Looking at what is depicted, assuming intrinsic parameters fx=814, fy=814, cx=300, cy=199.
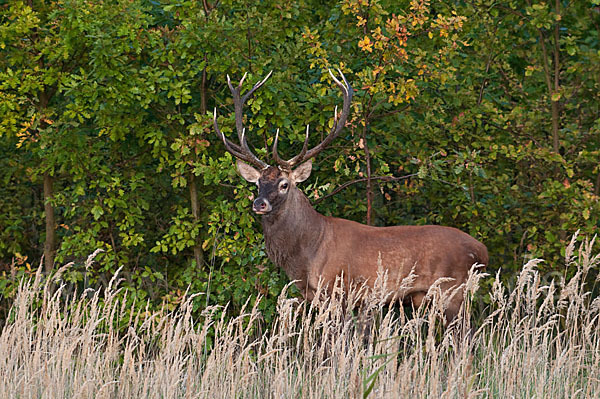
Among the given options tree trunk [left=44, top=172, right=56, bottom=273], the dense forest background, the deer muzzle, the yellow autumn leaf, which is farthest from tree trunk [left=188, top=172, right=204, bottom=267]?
the yellow autumn leaf

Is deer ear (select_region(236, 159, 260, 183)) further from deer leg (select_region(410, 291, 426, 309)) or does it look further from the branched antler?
deer leg (select_region(410, 291, 426, 309))

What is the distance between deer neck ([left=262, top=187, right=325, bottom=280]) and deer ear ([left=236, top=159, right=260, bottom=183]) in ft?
1.02

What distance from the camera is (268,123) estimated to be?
7.19 metres

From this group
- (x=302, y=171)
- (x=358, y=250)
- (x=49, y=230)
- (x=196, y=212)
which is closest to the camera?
(x=358, y=250)

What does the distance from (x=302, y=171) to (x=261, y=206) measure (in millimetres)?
603

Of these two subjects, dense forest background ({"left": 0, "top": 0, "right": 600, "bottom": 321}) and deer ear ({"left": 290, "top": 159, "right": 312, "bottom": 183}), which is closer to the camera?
deer ear ({"left": 290, "top": 159, "right": 312, "bottom": 183})

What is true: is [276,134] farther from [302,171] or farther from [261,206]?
→ [261,206]

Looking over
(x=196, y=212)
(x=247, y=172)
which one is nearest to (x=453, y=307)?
(x=247, y=172)

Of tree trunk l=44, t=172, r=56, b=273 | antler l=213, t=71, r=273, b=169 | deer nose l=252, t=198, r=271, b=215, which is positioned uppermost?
antler l=213, t=71, r=273, b=169

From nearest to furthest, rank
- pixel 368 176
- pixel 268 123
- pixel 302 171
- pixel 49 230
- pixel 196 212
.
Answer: pixel 302 171, pixel 368 176, pixel 268 123, pixel 196 212, pixel 49 230

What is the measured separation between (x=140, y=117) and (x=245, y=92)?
0.92 meters

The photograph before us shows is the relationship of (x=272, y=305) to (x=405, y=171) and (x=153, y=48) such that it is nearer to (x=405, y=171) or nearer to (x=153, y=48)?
(x=405, y=171)

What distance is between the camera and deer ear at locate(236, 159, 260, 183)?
6523 mm

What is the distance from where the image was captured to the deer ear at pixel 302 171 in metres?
6.55
